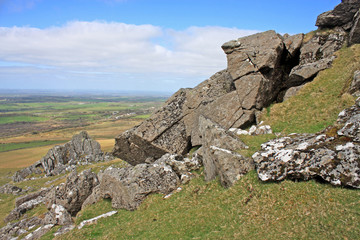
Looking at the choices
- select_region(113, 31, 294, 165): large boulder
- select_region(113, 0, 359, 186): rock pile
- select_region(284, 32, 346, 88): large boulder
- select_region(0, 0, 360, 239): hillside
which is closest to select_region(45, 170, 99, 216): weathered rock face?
select_region(0, 0, 360, 239): hillside

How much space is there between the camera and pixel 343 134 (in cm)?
1572

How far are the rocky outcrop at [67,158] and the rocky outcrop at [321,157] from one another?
63.0 meters

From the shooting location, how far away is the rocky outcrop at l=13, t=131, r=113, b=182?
6918 centimetres

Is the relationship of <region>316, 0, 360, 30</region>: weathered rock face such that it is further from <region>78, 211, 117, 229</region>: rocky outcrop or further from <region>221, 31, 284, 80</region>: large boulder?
<region>78, 211, 117, 229</region>: rocky outcrop

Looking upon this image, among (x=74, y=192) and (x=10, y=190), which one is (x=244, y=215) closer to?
(x=74, y=192)

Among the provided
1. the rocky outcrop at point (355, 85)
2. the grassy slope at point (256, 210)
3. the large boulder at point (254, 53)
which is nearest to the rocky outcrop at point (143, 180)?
the grassy slope at point (256, 210)

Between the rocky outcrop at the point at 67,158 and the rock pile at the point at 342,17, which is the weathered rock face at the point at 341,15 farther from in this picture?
the rocky outcrop at the point at 67,158

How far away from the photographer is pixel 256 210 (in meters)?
14.3

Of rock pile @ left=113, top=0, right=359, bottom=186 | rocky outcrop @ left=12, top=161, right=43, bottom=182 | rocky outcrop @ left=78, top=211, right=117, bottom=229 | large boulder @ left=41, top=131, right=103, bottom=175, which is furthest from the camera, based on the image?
large boulder @ left=41, top=131, right=103, bottom=175

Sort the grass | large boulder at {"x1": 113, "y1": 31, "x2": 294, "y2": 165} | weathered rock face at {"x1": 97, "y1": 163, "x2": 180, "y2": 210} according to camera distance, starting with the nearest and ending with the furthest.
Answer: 1. weathered rock face at {"x1": 97, "y1": 163, "x2": 180, "y2": 210}
2. the grass
3. large boulder at {"x1": 113, "y1": 31, "x2": 294, "y2": 165}

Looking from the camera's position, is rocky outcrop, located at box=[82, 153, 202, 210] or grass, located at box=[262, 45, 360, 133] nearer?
rocky outcrop, located at box=[82, 153, 202, 210]

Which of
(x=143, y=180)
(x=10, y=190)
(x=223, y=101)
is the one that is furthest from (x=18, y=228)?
(x=223, y=101)

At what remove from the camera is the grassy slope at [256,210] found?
11805 mm

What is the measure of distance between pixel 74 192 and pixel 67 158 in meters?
53.1
